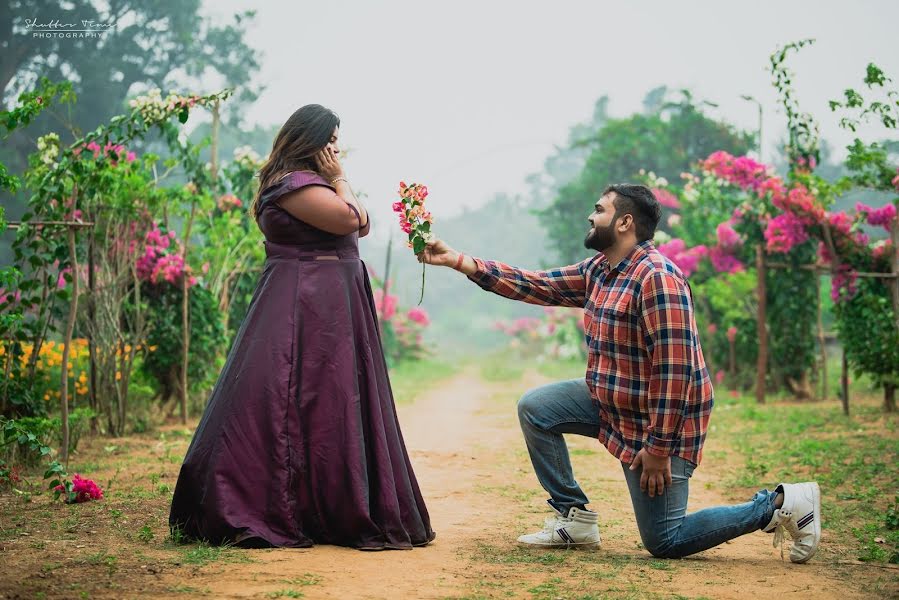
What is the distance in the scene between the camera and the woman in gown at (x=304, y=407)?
409 cm

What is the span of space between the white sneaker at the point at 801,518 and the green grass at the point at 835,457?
38 cm

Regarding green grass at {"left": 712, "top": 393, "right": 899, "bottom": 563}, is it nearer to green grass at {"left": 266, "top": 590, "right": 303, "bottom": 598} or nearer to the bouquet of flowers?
the bouquet of flowers

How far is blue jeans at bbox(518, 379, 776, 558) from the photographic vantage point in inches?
161

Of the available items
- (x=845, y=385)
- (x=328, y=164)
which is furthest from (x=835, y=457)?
(x=328, y=164)

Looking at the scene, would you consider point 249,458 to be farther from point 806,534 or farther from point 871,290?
point 871,290

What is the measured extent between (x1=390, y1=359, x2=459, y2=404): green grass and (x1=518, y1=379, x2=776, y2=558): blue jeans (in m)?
8.36

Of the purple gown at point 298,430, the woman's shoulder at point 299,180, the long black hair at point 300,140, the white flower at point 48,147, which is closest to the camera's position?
the purple gown at point 298,430

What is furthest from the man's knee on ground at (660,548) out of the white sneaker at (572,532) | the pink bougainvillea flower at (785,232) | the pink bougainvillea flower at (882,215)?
the pink bougainvillea flower at (785,232)

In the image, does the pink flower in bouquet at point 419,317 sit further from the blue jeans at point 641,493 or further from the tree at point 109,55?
the blue jeans at point 641,493

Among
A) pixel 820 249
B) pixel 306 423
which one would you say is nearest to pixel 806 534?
pixel 306 423

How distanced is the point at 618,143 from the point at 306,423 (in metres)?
22.6

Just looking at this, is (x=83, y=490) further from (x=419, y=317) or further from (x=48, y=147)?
(x=419, y=317)

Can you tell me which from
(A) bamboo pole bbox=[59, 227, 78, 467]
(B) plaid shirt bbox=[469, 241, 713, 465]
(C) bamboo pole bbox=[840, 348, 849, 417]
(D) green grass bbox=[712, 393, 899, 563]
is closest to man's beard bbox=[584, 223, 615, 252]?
(B) plaid shirt bbox=[469, 241, 713, 465]

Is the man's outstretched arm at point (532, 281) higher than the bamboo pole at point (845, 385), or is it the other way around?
the man's outstretched arm at point (532, 281)
